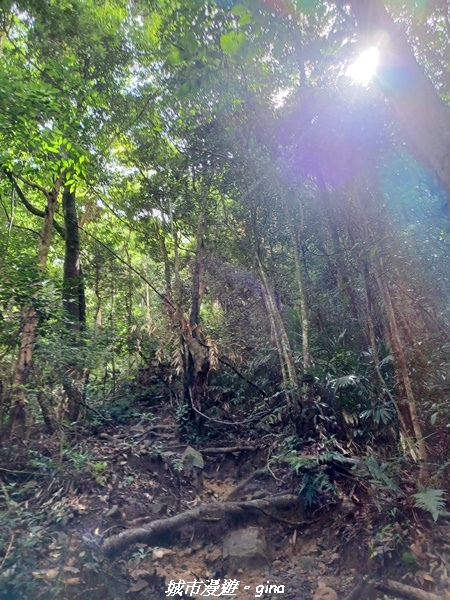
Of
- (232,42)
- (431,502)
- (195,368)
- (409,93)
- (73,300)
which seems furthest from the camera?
(195,368)

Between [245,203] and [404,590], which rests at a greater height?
[245,203]

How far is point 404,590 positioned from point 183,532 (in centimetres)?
245

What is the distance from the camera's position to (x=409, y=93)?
1974 mm

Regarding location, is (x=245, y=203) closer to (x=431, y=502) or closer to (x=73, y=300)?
(x=73, y=300)

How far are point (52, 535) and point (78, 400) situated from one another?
238 centimetres

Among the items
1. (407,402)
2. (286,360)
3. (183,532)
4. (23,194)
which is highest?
(23,194)

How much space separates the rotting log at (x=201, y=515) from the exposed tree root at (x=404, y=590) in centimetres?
153

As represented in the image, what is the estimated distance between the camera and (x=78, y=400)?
19.9 feet

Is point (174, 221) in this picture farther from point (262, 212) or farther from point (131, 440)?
point (131, 440)

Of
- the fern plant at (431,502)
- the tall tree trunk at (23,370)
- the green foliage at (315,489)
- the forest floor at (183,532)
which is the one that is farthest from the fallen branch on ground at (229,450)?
the fern plant at (431,502)

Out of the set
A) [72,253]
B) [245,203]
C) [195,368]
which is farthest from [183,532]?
[72,253]

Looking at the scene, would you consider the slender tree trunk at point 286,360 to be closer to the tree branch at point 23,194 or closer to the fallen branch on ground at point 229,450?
the fallen branch on ground at point 229,450

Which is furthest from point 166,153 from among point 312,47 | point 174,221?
point 312,47

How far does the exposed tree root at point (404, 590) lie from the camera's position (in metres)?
2.85
